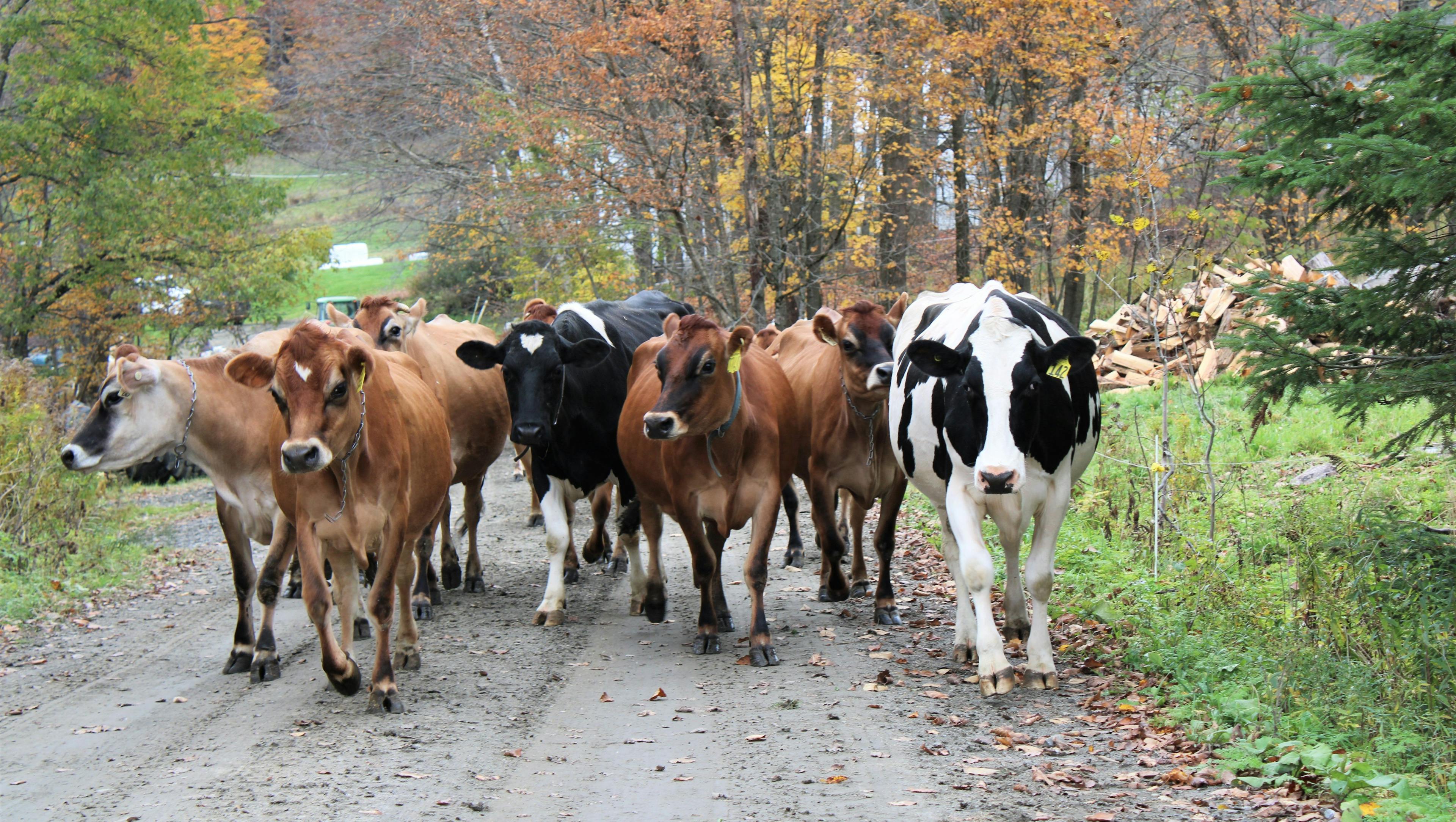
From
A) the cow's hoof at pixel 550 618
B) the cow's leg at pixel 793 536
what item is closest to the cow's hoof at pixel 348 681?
the cow's hoof at pixel 550 618

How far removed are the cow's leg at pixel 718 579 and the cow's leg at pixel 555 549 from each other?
4.32 feet

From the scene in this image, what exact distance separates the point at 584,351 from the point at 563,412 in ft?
1.87

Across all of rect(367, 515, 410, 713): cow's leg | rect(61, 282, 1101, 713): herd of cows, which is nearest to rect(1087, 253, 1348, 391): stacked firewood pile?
rect(61, 282, 1101, 713): herd of cows

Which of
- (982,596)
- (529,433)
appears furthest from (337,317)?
(982,596)

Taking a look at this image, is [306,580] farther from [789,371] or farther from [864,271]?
Answer: [864,271]

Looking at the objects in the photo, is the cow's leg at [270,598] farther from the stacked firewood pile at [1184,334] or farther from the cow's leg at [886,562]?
the stacked firewood pile at [1184,334]

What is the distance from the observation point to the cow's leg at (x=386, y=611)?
692 cm

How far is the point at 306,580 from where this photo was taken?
698 centimetres

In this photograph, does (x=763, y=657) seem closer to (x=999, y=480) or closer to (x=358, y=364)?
(x=999, y=480)

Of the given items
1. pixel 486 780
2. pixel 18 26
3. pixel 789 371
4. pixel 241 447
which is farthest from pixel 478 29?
pixel 486 780

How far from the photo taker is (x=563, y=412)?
9898 mm

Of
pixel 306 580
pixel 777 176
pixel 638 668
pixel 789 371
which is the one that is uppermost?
pixel 777 176

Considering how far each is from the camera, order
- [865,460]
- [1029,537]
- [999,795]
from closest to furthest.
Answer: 1. [999,795]
2. [865,460]
3. [1029,537]

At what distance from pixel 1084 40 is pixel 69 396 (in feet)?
53.2
